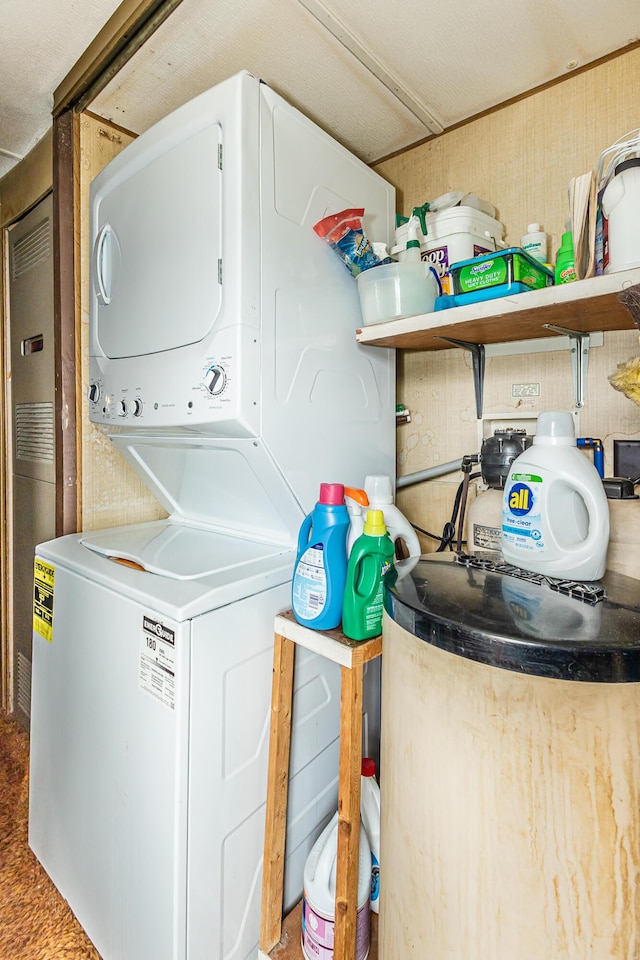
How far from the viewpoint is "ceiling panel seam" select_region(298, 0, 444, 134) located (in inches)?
53.7

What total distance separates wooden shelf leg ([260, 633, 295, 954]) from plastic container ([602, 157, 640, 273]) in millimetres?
1207

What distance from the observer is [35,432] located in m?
2.23

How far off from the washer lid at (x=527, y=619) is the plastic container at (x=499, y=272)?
2.51 ft

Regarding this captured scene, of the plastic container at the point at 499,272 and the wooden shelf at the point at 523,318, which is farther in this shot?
the plastic container at the point at 499,272

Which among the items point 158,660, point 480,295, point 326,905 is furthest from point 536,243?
point 326,905

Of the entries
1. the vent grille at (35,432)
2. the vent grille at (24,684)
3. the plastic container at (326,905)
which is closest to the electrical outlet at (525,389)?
the plastic container at (326,905)

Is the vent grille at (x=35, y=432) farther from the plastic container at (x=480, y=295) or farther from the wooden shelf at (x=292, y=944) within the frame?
the wooden shelf at (x=292, y=944)

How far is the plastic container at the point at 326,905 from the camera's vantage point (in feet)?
4.08

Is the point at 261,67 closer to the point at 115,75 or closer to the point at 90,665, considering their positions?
the point at 115,75

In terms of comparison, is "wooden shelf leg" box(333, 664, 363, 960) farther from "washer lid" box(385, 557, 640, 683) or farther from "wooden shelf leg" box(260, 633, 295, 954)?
"washer lid" box(385, 557, 640, 683)

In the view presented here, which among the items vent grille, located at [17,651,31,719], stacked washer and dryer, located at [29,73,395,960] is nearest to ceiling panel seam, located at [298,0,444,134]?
stacked washer and dryer, located at [29,73,395,960]

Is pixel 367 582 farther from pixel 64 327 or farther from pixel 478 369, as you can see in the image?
pixel 64 327

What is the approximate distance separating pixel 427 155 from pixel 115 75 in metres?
1.13

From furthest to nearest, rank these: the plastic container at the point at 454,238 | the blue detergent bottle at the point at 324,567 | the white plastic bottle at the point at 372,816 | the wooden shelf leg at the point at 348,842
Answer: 1. the plastic container at the point at 454,238
2. the white plastic bottle at the point at 372,816
3. the blue detergent bottle at the point at 324,567
4. the wooden shelf leg at the point at 348,842
